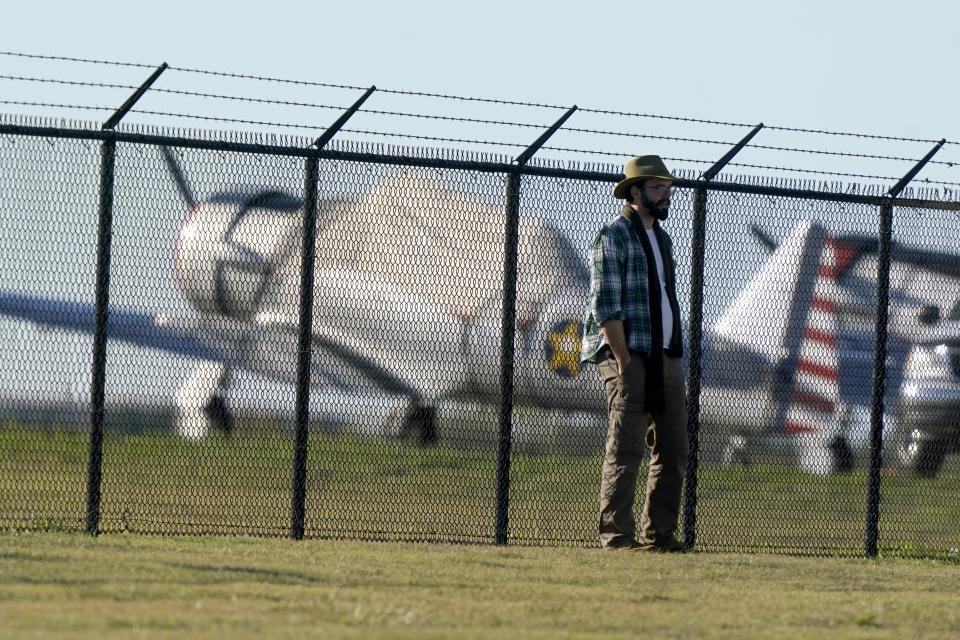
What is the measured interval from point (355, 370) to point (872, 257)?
3.03 m

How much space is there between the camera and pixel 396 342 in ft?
34.9

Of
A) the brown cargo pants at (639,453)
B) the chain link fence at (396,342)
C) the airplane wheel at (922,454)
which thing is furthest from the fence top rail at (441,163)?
the airplane wheel at (922,454)

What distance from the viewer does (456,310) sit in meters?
9.12

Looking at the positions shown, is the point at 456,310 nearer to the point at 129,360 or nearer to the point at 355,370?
the point at 355,370

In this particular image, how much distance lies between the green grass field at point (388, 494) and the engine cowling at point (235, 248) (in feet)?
2.39

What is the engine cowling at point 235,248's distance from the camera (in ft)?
27.8

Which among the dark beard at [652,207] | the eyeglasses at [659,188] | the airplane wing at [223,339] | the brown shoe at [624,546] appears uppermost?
the eyeglasses at [659,188]

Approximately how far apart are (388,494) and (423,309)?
1.03 m

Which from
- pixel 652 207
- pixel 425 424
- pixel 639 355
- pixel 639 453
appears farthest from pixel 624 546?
pixel 652 207

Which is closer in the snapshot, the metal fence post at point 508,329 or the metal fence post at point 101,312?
the metal fence post at point 101,312

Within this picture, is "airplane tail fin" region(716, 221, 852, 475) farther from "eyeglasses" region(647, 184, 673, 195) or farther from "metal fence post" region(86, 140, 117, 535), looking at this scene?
"metal fence post" region(86, 140, 117, 535)

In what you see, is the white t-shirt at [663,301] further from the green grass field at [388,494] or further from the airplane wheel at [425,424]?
the airplane wheel at [425,424]

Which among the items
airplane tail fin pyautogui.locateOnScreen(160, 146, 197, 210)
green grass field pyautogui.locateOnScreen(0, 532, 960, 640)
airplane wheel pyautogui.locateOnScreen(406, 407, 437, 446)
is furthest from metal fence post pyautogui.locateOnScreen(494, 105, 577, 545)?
airplane tail fin pyautogui.locateOnScreen(160, 146, 197, 210)

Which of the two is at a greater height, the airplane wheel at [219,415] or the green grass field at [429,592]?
the airplane wheel at [219,415]
